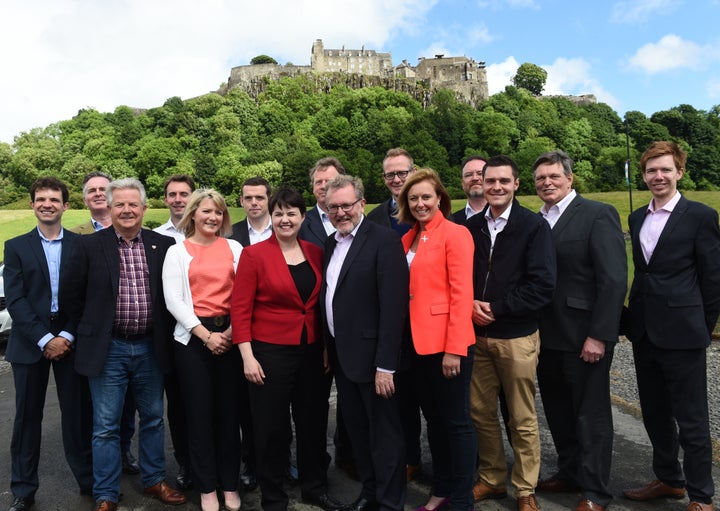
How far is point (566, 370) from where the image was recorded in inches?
157

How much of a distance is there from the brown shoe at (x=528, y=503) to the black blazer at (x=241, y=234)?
315 centimetres

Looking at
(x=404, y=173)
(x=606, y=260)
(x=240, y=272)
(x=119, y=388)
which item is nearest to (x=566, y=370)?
(x=606, y=260)

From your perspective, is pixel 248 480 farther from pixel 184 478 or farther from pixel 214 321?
pixel 214 321

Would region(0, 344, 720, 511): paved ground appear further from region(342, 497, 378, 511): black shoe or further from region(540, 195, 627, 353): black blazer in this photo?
region(540, 195, 627, 353): black blazer

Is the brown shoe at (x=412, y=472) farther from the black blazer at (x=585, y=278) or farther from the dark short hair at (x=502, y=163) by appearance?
the dark short hair at (x=502, y=163)

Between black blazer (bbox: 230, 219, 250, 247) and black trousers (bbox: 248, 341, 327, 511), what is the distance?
5.03 ft

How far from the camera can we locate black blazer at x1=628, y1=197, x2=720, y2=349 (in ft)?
12.5

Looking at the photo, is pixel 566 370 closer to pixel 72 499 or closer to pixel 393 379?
pixel 393 379

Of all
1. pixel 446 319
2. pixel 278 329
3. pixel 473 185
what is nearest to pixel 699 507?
pixel 446 319

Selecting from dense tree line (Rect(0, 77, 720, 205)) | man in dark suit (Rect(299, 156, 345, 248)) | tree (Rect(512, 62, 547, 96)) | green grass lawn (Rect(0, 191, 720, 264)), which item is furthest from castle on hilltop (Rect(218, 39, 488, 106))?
man in dark suit (Rect(299, 156, 345, 248))

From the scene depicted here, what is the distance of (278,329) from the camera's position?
370cm

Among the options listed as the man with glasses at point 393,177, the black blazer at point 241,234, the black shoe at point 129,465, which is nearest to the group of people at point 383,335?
the black shoe at point 129,465

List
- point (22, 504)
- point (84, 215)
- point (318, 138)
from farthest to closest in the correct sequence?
1. point (318, 138)
2. point (84, 215)
3. point (22, 504)

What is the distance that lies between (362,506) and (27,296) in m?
3.03
